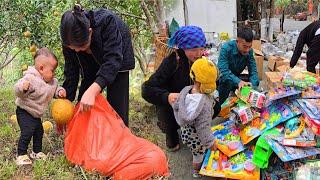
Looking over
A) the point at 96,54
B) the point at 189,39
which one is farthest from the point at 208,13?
the point at 96,54

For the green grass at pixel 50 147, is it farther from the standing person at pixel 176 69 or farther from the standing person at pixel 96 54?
the standing person at pixel 176 69

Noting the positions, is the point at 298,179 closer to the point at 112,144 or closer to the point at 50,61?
the point at 112,144

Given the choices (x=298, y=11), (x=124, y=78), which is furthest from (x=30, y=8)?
(x=298, y=11)

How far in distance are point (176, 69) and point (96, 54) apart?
0.75m

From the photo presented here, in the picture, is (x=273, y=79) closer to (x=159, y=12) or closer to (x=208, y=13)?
(x=159, y=12)

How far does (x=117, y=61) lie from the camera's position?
2.57m

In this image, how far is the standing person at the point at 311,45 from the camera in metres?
4.78

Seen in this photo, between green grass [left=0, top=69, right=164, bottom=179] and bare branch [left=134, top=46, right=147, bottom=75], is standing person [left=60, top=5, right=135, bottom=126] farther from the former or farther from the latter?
bare branch [left=134, top=46, right=147, bottom=75]

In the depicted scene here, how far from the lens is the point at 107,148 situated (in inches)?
98.8

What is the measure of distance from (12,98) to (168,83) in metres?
2.56

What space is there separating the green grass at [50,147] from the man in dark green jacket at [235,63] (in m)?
0.79

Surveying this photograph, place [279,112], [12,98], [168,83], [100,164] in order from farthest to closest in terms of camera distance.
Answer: [12,98]
[168,83]
[279,112]
[100,164]

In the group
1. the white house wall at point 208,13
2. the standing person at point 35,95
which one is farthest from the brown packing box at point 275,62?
the standing person at point 35,95

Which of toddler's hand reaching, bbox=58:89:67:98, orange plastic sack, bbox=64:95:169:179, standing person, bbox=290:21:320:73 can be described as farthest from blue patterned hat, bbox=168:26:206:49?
standing person, bbox=290:21:320:73
